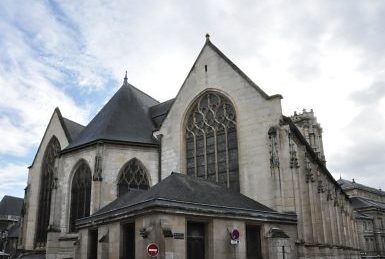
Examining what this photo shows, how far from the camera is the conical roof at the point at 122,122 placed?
22969 mm

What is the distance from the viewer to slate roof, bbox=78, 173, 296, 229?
1352 centimetres

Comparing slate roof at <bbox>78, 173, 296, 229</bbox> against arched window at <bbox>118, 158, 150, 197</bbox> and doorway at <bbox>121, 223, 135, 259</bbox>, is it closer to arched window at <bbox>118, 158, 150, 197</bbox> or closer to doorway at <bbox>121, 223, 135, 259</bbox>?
doorway at <bbox>121, 223, 135, 259</bbox>

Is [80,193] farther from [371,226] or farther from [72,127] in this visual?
[371,226]

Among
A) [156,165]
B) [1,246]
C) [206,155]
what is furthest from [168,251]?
[1,246]

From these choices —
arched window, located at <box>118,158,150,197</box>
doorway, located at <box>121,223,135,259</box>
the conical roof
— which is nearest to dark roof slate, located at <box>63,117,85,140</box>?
the conical roof

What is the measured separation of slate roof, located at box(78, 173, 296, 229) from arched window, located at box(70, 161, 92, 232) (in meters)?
4.65

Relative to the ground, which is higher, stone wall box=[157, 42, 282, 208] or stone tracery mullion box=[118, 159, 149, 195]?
stone wall box=[157, 42, 282, 208]

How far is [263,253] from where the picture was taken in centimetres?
1532

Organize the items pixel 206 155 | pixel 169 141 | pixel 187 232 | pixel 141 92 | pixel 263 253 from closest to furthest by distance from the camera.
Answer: pixel 187 232 < pixel 263 253 < pixel 206 155 < pixel 169 141 < pixel 141 92

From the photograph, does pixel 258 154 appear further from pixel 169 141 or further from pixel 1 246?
pixel 1 246

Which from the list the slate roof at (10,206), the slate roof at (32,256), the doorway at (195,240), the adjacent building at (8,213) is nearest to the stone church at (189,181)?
the doorway at (195,240)

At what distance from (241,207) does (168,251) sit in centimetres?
402

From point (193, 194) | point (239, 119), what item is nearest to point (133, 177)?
point (239, 119)

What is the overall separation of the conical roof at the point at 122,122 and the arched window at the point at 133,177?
4.18ft
